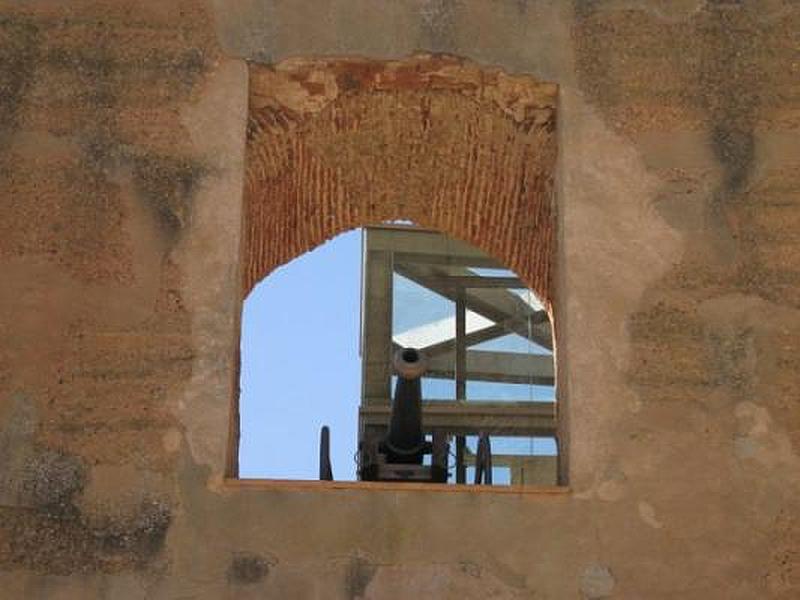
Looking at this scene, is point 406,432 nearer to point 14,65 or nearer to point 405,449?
point 405,449

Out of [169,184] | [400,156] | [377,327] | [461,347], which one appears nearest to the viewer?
[169,184]

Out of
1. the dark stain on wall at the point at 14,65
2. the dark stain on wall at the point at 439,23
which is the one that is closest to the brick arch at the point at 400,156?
the dark stain on wall at the point at 439,23

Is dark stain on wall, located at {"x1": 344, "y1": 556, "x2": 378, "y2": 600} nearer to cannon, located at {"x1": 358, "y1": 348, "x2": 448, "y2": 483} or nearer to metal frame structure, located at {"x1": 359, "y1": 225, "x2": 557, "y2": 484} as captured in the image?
cannon, located at {"x1": 358, "y1": 348, "x2": 448, "y2": 483}

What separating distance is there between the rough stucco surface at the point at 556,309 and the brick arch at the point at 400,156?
0.14 m

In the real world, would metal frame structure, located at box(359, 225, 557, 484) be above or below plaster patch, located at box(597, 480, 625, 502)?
above

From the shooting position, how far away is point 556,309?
834 centimetres

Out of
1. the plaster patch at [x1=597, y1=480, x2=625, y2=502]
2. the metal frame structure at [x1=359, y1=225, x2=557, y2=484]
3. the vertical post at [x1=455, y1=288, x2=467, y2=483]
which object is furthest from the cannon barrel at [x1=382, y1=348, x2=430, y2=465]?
the vertical post at [x1=455, y1=288, x2=467, y2=483]

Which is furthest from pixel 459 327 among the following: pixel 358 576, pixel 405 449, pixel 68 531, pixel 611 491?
pixel 68 531

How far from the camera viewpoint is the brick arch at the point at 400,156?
8508 mm

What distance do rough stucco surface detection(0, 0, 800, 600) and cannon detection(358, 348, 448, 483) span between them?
1306 millimetres

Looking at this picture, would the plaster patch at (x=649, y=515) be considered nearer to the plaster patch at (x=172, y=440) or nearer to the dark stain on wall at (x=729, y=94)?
the dark stain on wall at (x=729, y=94)

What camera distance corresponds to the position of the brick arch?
851 centimetres

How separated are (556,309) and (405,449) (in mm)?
1438

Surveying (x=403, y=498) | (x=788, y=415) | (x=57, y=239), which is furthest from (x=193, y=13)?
(x=788, y=415)
